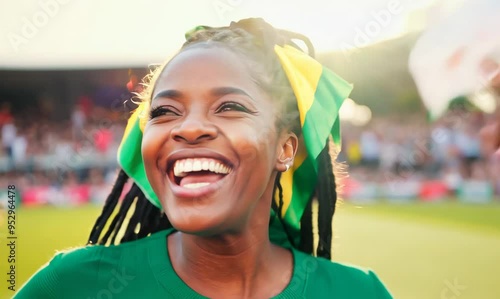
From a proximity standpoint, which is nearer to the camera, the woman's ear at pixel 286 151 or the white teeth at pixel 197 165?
the white teeth at pixel 197 165

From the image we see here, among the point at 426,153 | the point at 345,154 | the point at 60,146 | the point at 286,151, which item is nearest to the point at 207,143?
the point at 286,151

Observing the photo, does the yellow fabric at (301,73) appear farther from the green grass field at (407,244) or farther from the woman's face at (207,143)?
the green grass field at (407,244)

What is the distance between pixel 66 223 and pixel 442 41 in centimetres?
1059

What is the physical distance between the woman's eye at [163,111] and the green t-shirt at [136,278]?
44 cm

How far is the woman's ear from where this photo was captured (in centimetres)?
231

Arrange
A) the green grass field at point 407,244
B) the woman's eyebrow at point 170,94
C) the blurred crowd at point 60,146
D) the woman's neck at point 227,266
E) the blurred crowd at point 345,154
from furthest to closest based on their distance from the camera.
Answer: the blurred crowd at point 60,146 → the blurred crowd at point 345,154 → the green grass field at point 407,244 → the woman's neck at point 227,266 → the woman's eyebrow at point 170,94

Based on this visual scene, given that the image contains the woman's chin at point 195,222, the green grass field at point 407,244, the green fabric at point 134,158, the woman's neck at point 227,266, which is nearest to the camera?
the woman's chin at point 195,222

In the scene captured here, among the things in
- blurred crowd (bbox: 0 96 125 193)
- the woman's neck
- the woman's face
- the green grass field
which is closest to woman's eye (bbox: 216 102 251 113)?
the woman's face

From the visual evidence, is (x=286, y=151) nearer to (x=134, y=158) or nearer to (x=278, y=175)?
(x=278, y=175)

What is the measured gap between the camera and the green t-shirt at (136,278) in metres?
2.11

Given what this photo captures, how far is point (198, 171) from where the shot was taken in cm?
205

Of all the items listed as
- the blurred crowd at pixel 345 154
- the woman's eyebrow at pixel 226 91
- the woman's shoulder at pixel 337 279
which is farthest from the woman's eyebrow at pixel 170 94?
the blurred crowd at pixel 345 154

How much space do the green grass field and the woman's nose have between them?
5.02 metres

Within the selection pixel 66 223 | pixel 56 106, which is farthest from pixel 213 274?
pixel 56 106
